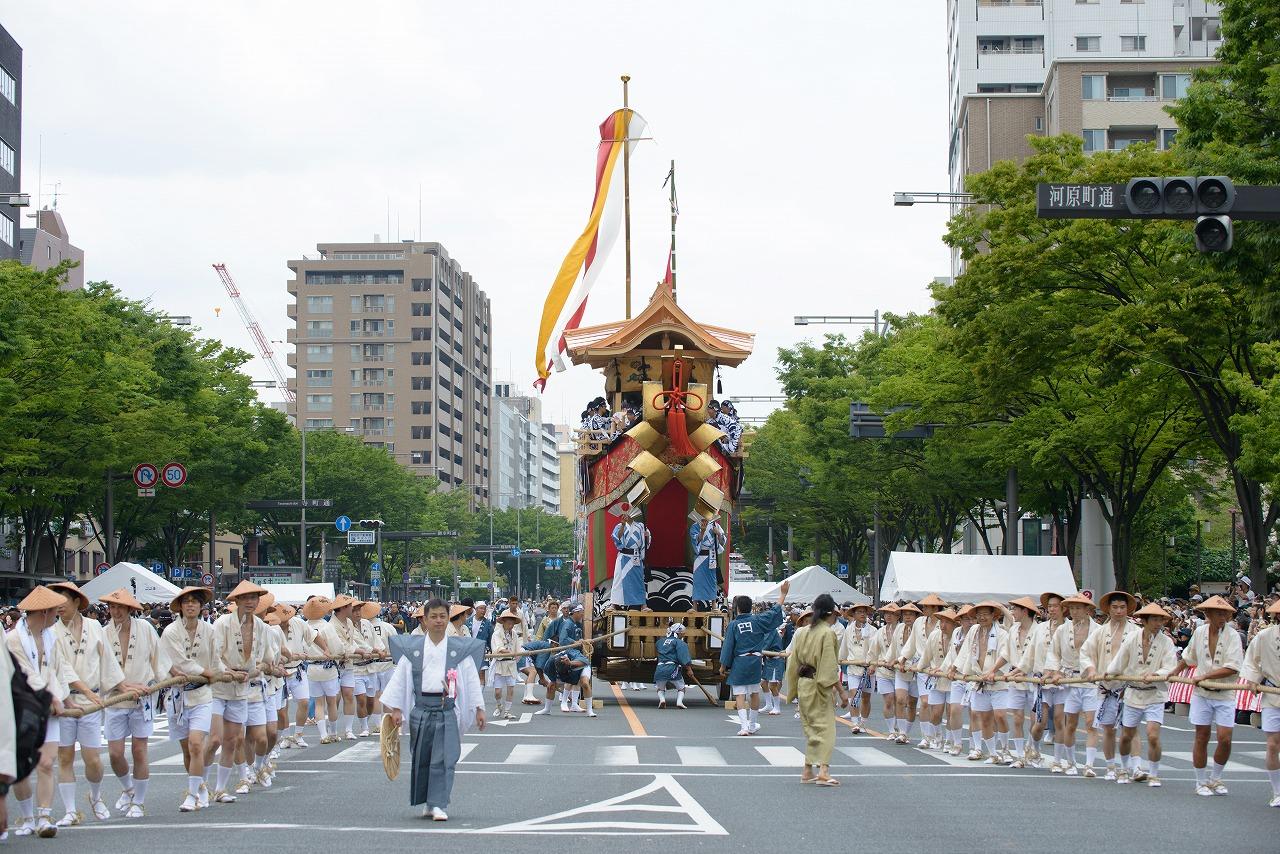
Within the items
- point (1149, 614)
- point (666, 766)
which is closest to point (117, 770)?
point (666, 766)

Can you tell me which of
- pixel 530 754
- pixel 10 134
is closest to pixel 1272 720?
pixel 530 754

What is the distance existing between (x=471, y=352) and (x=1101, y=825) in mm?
145762

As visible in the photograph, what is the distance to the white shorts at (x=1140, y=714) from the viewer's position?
15.7 metres

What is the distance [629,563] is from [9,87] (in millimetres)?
43853

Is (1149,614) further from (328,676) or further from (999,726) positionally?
(328,676)

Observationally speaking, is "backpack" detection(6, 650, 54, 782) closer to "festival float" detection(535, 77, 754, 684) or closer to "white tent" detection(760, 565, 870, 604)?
"festival float" detection(535, 77, 754, 684)

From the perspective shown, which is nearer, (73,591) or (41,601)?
(41,601)

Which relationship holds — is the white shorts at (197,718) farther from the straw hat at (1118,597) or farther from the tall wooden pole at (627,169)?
the tall wooden pole at (627,169)

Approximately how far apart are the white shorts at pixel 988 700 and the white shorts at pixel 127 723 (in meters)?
9.05

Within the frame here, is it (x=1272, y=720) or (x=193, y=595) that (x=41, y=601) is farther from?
(x=1272, y=720)

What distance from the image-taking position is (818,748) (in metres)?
15.6

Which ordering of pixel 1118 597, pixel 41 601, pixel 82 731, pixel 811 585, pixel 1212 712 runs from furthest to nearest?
pixel 811 585 → pixel 1118 597 → pixel 1212 712 → pixel 82 731 → pixel 41 601

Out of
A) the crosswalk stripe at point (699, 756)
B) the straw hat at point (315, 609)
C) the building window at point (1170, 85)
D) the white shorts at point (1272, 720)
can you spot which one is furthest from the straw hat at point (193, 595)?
the building window at point (1170, 85)

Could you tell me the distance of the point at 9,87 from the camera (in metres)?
61.8
